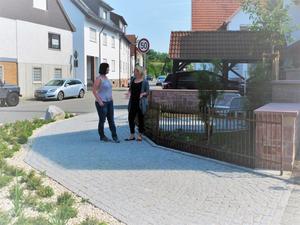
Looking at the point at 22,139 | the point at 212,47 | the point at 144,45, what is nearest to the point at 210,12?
the point at 212,47

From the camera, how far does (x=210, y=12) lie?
36688 mm

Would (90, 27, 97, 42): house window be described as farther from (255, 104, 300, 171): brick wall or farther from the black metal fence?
(255, 104, 300, 171): brick wall

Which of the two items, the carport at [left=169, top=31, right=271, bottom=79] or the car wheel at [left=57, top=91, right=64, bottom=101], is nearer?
the carport at [left=169, top=31, right=271, bottom=79]

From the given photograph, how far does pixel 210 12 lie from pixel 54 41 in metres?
12.3

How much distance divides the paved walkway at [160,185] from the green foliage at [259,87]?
2.59 meters

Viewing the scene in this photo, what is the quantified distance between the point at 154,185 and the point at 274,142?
7.30 feet

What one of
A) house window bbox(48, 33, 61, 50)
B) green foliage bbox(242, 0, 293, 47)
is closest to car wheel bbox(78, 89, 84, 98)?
house window bbox(48, 33, 61, 50)

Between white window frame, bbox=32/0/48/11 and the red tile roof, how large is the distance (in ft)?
36.6

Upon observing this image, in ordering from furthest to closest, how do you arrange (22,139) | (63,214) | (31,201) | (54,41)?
(54,41), (22,139), (31,201), (63,214)

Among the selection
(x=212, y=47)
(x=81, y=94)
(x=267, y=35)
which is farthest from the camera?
(x=81, y=94)

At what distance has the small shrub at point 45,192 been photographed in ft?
19.3

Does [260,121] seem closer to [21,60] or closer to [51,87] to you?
[51,87]

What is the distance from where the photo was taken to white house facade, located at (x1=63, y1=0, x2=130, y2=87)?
41.1 m

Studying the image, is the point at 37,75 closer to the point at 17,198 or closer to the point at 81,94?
the point at 81,94
